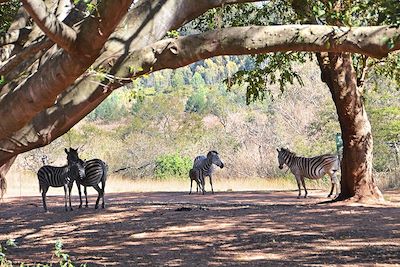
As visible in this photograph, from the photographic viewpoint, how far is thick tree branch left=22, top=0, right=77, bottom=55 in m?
4.84

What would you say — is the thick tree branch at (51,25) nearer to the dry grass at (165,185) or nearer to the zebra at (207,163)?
the zebra at (207,163)

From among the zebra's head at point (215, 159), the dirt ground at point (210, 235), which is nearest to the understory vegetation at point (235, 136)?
the zebra's head at point (215, 159)

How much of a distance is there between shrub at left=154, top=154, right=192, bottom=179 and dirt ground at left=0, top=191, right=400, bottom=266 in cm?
1608


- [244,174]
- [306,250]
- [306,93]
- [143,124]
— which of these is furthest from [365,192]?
[143,124]

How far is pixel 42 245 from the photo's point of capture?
38.0 feet

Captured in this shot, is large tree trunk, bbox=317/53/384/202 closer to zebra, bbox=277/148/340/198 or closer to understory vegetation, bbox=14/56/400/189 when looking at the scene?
zebra, bbox=277/148/340/198

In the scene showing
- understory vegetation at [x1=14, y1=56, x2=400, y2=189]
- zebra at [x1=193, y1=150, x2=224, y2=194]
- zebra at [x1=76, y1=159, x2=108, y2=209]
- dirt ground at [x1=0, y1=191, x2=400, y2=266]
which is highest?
understory vegetation at [x1=14, y1=56, x2=400, y2=189]

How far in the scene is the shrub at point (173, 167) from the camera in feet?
108

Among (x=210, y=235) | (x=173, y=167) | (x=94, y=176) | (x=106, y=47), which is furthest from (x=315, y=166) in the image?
(x=173, y=167)

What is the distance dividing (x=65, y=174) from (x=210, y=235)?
251 inches

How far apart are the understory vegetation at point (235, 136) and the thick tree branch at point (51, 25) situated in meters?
20.4

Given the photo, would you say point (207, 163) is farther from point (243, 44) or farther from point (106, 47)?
point (243, 44)

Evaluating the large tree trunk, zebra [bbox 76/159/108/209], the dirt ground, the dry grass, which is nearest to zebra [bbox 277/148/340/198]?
the dirt ground

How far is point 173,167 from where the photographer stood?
33250 mm
